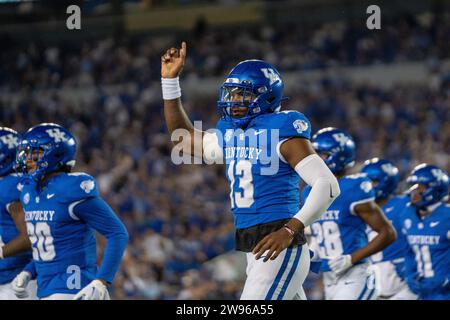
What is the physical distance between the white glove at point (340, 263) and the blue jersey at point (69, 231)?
1.94 m

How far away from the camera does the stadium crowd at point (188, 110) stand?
43.2ft

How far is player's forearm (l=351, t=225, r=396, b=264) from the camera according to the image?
6.98 meters

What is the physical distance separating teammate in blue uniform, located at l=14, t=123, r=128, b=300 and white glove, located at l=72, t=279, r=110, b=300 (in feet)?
0.20

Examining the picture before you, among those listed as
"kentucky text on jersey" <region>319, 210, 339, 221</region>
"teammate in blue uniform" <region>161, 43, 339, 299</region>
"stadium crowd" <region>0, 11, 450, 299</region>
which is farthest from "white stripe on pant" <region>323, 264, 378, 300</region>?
"stadium crowd" <region>0, 11, 450, 299</region>

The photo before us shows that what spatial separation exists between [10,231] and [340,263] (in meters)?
2.44

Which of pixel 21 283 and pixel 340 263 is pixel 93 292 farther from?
pixel 340 263

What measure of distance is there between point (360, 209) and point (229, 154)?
216 centimetres

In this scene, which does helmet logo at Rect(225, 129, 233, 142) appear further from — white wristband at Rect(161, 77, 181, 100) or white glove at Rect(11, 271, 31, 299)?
white glove at Rect(11, 271, 31, 299)

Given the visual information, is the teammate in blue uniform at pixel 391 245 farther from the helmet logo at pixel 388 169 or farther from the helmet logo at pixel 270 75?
the helmet logo at pixel 270 75

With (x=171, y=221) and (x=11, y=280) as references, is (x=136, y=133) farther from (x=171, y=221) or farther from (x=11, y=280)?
(x=11, y=280)

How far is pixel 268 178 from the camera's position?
5090 mm

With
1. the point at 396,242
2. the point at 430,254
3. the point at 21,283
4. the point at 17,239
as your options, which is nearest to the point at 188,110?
the point at 396,242

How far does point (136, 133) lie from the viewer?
17.8 meters

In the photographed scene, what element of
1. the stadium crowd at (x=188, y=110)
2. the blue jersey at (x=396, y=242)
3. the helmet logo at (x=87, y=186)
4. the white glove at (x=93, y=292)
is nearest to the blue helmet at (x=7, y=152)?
the helmet logo at (x=87, y=186)
